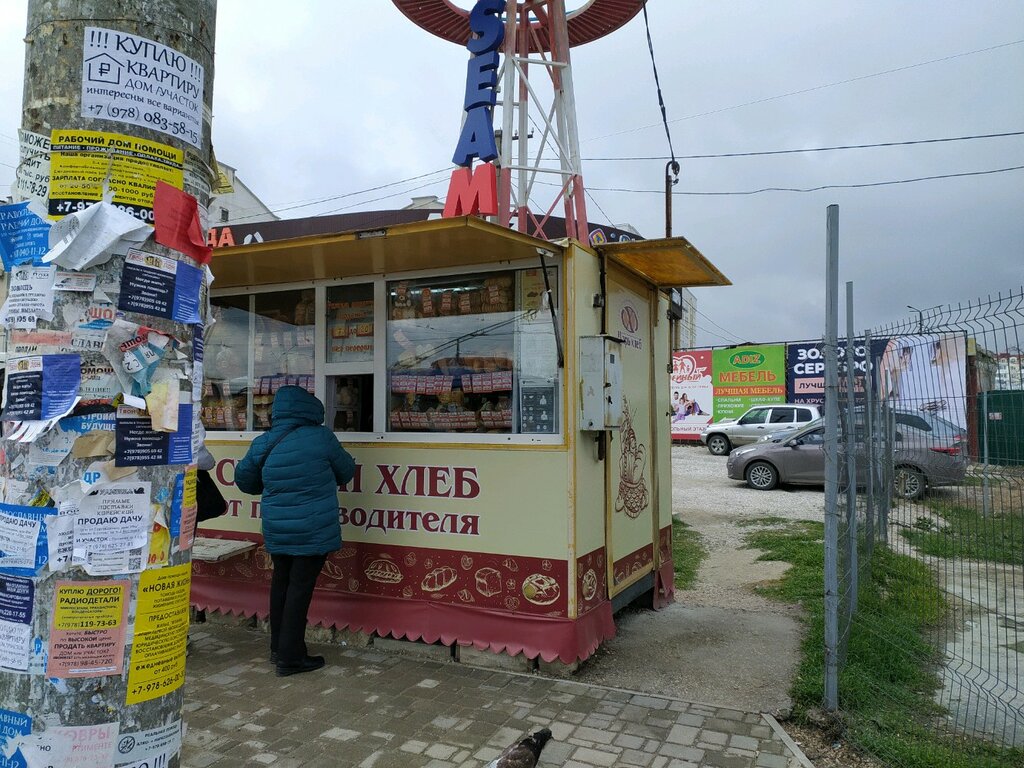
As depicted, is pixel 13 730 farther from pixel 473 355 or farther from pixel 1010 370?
pixel 473 355

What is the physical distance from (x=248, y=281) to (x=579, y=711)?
3.94 meters

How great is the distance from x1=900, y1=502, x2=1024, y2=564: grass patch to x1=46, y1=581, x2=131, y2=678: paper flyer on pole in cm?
324

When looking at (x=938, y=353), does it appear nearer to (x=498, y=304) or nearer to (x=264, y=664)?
(x=498, y=304)

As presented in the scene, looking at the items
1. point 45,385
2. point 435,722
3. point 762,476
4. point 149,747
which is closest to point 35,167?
point 45,385

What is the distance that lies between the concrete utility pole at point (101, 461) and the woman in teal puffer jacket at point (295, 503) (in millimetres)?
2812

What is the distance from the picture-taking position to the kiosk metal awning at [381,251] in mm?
4328

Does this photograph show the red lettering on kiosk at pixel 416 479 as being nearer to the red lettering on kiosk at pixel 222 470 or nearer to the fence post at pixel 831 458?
the red lettering on kiosk at pixel 222 470

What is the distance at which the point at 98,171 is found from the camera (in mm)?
1889

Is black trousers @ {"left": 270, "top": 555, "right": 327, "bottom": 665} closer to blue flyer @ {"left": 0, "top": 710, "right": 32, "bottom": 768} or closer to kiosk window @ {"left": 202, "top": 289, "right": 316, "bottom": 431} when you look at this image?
kiosk window @ {"left": 202, "top": 289, "right": 316, "bottom": 431}

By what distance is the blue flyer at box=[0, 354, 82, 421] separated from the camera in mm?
1826

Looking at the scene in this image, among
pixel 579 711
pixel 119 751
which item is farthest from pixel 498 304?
pixel 119 751

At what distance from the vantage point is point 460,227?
13.6ft

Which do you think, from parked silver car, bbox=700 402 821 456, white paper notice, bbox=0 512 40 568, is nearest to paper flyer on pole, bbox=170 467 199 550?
white paper notice, bbox=0 512 40 568

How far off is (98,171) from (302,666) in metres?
3.71
